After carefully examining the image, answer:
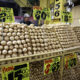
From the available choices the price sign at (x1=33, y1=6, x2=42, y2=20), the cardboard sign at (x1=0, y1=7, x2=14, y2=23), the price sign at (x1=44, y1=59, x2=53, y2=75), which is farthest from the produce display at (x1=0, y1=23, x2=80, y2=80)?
the cardboard sign at (x1=0, y1=7, x2=14, y2=23)

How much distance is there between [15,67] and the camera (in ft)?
4.60

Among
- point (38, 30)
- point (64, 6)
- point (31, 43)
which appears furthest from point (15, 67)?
point (64, 6)

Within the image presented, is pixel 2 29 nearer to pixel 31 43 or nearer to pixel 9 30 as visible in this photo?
pixel 9 30

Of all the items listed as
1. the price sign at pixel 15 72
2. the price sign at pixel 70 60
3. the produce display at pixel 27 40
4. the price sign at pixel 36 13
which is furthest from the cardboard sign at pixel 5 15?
the price sign at pixel 70 60

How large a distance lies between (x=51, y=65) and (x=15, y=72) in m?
0.78

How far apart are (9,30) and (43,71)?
114 cm

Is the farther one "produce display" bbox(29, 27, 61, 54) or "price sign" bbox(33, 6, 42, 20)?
"price sign" bbox(33, 6, 42, 20)

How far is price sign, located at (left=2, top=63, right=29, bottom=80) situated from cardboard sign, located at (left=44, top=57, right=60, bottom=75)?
438 mm

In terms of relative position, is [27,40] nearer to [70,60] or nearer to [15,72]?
[15,72]

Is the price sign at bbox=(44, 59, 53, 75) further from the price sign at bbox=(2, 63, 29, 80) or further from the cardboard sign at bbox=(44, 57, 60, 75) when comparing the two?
the price sign at bbox=(2, 63, 29, 80)

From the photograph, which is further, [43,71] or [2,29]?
[43,71]

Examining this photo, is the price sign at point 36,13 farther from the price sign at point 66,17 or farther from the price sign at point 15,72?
the price sign at point 15,72

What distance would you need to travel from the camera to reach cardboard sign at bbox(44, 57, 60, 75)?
173 centimetres

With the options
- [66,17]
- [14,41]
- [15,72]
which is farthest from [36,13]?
[15,72]
